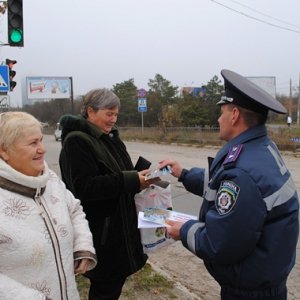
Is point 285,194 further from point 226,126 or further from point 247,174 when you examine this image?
point 226,126

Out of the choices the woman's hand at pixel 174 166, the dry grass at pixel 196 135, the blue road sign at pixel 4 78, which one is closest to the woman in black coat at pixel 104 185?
the woman's hand at pixel 174 166

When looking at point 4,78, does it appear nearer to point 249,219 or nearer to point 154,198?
point 154,198

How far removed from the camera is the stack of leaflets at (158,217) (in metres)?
2.29

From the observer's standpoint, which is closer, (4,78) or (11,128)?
(11,128)

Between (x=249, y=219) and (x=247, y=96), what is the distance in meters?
0.56

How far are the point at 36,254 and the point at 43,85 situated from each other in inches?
1912

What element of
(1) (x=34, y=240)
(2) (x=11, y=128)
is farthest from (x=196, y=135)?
(1) (x=34, y=240)

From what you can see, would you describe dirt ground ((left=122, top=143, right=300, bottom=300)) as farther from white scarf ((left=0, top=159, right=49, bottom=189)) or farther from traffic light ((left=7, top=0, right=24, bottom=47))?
traffic light ((left=7, top=0, right=24, bottom=47))

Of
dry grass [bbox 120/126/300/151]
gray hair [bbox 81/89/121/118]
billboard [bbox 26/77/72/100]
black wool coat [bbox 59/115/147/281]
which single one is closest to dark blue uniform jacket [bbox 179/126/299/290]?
black wool coat [bbox 59/115/147/281]

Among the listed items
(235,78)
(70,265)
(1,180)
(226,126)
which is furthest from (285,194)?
(1,180)

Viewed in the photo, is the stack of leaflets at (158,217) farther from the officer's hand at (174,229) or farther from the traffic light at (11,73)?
the traffic light at (11,73)

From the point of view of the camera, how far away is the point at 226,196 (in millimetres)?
1839

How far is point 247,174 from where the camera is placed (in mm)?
1830

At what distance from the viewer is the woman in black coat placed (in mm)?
2752
